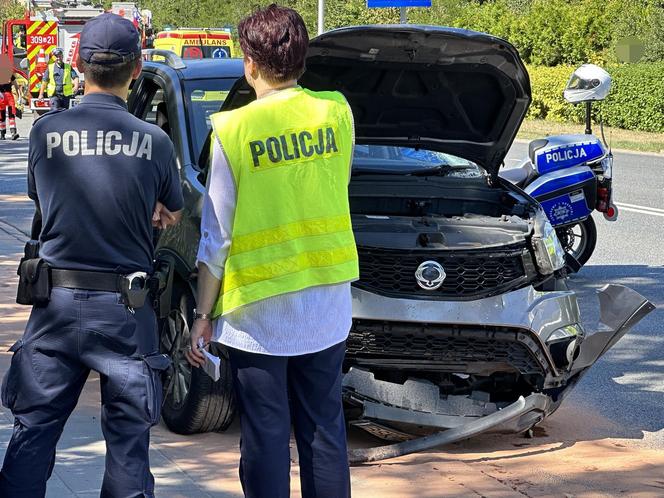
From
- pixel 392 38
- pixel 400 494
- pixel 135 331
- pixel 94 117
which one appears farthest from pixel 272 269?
pixel 392 38

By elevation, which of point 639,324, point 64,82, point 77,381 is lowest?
point 64,82

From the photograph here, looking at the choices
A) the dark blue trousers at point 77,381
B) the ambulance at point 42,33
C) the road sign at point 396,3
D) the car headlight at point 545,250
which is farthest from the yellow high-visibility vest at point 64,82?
the dark blue trousers at point 77,381

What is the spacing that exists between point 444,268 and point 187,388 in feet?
4.46

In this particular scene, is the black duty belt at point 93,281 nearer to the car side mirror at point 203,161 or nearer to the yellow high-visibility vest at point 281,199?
Answer: the yellow high-visibility vest at point 281,199

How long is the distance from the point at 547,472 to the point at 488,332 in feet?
2.26

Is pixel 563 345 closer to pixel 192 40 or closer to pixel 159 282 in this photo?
pixel 159 282

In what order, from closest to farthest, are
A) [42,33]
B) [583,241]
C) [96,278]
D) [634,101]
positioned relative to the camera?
[96,278]
[583,241]
[634,101]
[42,33]

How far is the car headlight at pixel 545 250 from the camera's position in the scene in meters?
6.14

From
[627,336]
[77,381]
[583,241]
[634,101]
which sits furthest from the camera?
[634,101]

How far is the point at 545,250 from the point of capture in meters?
6.15

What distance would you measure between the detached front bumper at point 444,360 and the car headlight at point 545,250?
161mm

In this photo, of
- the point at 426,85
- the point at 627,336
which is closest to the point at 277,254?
the point at 426,85

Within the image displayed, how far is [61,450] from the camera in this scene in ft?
18.9

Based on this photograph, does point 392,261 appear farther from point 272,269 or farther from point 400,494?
point 272,269
